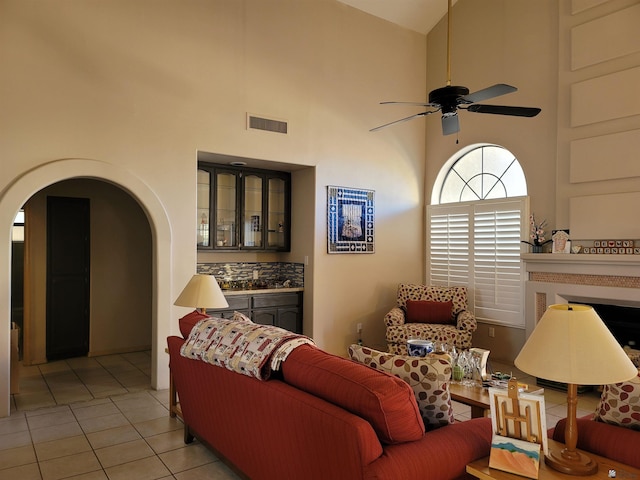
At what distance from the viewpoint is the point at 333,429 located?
204 centimetres

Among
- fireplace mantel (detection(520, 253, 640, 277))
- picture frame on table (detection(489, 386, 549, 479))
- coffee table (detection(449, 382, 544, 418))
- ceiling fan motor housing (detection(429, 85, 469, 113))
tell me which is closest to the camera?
picture frame on table (detection(489, 386, 549, 479))

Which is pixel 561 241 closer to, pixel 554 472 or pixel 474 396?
pixel 474 396

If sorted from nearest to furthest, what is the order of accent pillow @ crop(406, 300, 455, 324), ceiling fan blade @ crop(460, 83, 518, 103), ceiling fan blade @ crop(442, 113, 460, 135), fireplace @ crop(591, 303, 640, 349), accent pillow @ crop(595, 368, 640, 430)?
accent pillow @ crop(595, 368, 640, 430)
ceiling fan blade @ crop(460, 83, 518, 103)
ceiling fan blade @ crop(442, 113, 460, 135)
fireplace @ crop(591, 303, 640, 349)
accent pillow @ crop(406, 300, 455, 324)

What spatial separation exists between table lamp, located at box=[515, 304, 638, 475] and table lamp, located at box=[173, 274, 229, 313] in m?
2.60

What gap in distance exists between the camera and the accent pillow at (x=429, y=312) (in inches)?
246

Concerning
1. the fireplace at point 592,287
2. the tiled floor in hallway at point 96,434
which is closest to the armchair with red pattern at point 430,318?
the fireplace at point 592,287

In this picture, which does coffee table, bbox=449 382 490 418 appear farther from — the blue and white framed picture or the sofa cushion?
the blue and white framed picture

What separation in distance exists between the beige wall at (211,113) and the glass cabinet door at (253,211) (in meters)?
0.58

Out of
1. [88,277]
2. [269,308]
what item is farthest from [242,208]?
[88,277]

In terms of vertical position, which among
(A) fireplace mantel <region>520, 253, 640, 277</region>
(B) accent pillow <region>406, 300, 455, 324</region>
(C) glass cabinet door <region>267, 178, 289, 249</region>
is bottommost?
(B) accent pillow <region>406, 300, 455, 324</region>

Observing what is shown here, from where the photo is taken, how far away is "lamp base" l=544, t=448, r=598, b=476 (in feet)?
6.36

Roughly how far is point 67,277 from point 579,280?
6.13 metres

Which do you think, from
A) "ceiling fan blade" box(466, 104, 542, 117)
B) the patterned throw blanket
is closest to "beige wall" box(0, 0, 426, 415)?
the patterned throw blanket

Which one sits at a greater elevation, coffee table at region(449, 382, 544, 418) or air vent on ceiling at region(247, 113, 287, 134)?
air vent on ceiling at region(247, 113, 287, 134)
